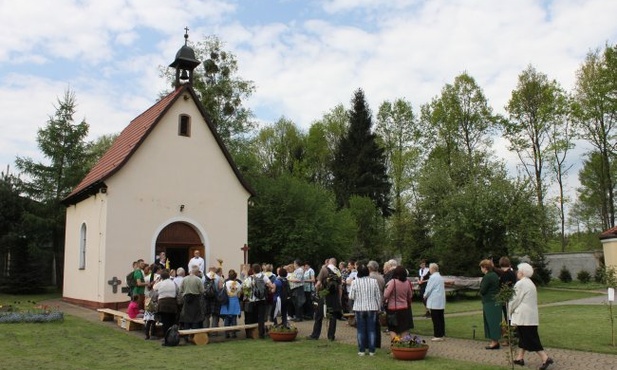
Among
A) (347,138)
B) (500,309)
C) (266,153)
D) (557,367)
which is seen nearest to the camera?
(557,367)

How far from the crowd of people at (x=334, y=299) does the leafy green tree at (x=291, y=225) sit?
11.8m

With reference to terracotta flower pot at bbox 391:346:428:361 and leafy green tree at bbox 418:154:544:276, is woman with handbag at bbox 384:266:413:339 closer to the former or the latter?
terracotta flower pot at bbox 391:346:428:361

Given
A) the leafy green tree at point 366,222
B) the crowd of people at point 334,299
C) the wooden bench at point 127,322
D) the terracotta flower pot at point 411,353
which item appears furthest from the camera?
the leafy green tree at point 366,222

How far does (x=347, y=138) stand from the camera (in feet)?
146

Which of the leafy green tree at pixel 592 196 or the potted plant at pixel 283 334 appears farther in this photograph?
the leafy green tree at pixel 592 196

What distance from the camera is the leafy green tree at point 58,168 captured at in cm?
2986

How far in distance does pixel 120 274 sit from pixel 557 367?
15191 millimetres

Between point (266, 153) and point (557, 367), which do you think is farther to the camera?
point (266, 153)

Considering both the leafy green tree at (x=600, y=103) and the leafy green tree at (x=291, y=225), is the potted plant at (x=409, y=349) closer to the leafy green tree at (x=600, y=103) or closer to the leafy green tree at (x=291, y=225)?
the leafy green tree at (x=291, y=225)

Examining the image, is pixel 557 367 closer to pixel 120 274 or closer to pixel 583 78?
pixel 120 274

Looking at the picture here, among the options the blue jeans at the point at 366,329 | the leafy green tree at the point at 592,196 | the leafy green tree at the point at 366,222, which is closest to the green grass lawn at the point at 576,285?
the leafy green tree at the point at 592,196

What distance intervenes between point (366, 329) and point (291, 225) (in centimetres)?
1815

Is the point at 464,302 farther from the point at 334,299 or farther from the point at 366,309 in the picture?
the point at 366,309

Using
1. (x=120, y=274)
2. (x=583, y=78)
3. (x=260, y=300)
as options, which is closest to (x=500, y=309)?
(x=260, y=300)
